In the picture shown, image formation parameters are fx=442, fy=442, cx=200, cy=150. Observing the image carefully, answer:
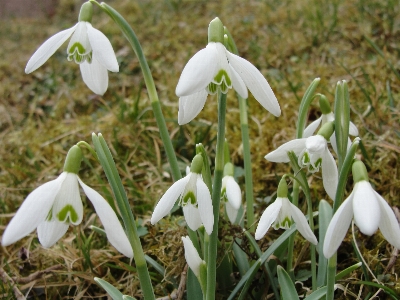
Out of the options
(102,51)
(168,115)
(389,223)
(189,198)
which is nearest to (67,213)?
(189,198)

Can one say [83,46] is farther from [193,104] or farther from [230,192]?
[230,192]

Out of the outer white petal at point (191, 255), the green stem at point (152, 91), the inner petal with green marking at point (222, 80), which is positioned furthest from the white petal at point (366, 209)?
the green stem at point (152, 91)

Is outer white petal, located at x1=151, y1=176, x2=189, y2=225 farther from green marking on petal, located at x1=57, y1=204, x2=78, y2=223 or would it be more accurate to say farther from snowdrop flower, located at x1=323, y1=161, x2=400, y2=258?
snowdrop flower, located at x1=323, y1=161, x2=400, y2=258

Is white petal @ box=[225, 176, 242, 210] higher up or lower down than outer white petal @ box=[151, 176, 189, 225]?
lower down

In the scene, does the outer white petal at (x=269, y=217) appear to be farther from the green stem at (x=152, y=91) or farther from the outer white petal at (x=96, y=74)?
the outer white petal at (x=96, y=74)

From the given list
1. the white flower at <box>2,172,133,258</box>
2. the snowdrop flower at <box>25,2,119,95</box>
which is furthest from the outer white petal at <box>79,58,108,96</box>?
the white flower at <box>2,172,133,258</box>

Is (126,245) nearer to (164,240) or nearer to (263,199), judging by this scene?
(164,240)

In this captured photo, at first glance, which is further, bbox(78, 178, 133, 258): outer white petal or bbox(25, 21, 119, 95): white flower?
bbox(25, 21, 119, 95): white flower
